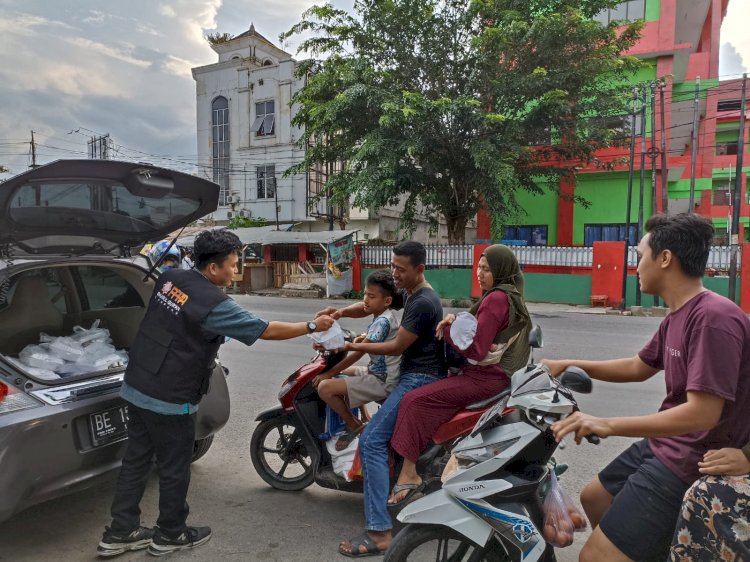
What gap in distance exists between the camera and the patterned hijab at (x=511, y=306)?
2814 millimetres

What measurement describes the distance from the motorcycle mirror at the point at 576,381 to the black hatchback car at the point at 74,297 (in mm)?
2339

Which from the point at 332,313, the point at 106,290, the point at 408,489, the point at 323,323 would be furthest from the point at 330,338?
the point at 106,290

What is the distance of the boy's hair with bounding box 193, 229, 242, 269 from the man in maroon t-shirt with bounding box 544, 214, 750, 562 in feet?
6.07

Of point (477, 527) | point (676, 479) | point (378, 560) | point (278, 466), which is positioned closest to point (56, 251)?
point (278, 466)

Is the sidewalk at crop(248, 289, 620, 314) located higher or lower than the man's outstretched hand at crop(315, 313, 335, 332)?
lower

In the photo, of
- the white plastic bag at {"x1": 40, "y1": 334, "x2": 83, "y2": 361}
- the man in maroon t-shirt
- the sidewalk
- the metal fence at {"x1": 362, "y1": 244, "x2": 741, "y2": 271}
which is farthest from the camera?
the metal fence at {"x1": 362, "y1": 244, "x2": 741, "y2": 271}

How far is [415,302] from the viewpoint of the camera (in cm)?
296

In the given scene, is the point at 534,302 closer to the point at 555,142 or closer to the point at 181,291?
the point at 555,142

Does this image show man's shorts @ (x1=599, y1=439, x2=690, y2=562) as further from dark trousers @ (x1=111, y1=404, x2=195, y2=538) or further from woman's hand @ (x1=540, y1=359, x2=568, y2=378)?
dark trousers @ (x1=111, y1=404, x2=195, y2=538)

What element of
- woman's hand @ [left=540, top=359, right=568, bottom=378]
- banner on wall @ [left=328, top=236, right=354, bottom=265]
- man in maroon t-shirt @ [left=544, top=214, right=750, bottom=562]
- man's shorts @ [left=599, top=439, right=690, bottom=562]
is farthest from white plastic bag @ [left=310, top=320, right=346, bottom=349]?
banner on wall @ [left=328, top=236, right=354, bottom=265]

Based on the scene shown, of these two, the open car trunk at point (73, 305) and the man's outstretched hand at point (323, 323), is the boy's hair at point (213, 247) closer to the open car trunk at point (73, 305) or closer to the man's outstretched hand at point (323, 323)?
the man's outstretched hand at point (323, 323)

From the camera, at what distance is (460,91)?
16625 mm

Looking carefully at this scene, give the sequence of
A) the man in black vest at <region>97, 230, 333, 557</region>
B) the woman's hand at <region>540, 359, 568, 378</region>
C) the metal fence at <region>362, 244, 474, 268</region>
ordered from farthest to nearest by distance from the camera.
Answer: the metal fence at <region>362, 244, 474, 268</region>, the man in black vest at <region>97, 230, 333, 557</region>, the woman's hand at <region>540, 359, 568, 378</region>

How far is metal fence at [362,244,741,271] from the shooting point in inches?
590
